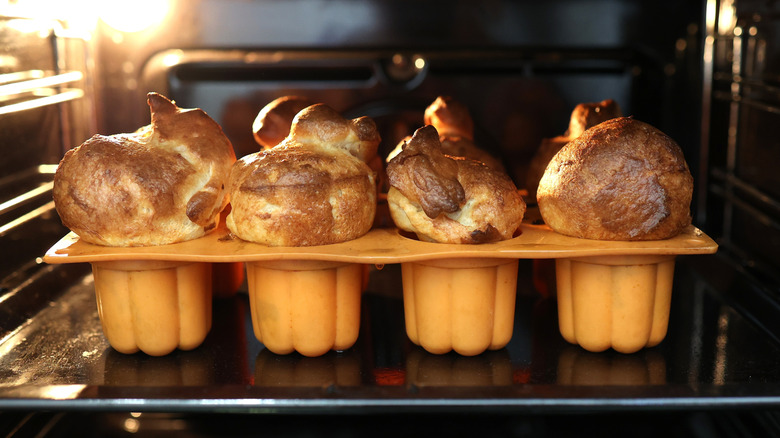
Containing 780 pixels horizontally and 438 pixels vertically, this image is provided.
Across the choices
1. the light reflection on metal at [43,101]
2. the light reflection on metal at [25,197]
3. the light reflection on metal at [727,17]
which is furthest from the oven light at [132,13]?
the light reflection on metal at [727,17]

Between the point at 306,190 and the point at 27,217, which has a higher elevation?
the point at 306,190

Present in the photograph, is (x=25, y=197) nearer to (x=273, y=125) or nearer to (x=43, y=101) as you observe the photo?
(x=43, y=101)

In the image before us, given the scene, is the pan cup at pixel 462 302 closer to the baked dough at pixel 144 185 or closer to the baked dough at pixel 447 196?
the baked dough at pixel 447 196

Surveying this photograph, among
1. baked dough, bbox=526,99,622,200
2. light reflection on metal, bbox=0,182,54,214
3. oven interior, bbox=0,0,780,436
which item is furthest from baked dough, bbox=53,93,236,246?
baked dough, bbox=526,99,622,200

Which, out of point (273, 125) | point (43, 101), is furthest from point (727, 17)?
point (43, 101)

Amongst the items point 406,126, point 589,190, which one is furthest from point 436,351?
point 406,126

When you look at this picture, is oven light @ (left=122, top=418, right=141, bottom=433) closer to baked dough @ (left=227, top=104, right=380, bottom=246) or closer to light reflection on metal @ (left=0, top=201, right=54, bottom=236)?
light reflection on metal @ (left=0, top=201, right=54, bottom=236)

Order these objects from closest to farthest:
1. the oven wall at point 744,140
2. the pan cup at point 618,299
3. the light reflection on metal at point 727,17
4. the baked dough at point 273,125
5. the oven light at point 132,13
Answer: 1. the pan cup at point 618,299
2. the baked dough at point 273,125
3. the oven wall at point 744,140
4. the light reflection on metal at point 727,17
5. the oven light at point 132,13
